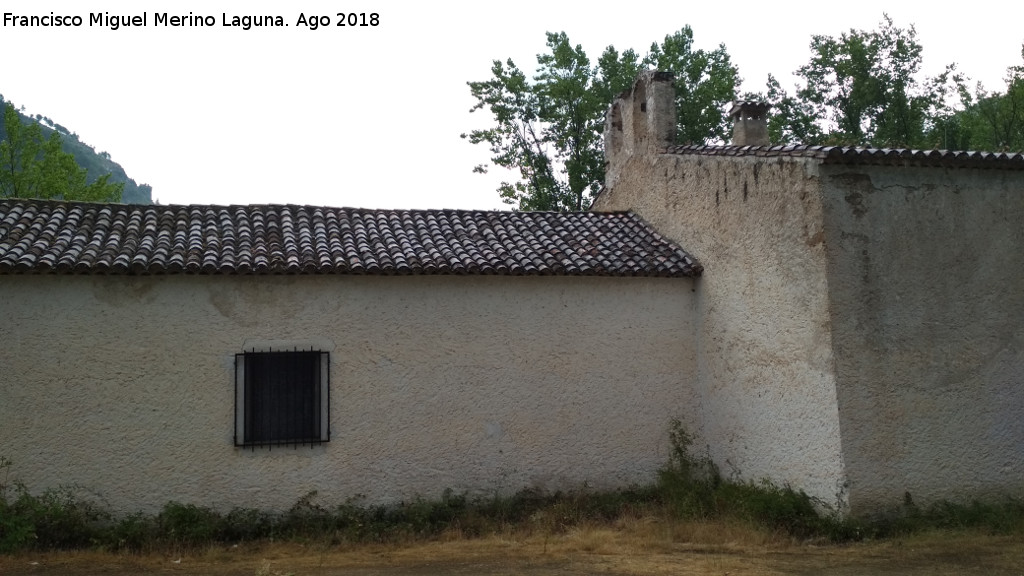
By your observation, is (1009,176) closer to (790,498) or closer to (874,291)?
(874,291)

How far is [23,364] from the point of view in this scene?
8.72 metres

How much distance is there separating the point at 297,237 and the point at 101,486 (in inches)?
150

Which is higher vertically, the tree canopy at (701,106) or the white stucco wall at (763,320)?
the tree canopy at (701,106)

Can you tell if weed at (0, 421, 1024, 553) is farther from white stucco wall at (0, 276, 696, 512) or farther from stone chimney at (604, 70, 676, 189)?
stone chimney at (604, 70, 676, 189)

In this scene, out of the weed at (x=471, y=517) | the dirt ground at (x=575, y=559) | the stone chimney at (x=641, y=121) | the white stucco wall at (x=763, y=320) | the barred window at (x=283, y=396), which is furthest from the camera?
the stone chimney at (x=641, y=121)

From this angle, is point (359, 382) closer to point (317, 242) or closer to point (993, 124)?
point (317, 242)

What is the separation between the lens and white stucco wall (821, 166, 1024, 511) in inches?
333

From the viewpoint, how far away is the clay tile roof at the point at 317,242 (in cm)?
911

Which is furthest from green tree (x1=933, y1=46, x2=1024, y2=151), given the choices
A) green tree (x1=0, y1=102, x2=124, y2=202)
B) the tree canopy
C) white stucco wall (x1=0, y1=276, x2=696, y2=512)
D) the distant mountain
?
the distant mountain

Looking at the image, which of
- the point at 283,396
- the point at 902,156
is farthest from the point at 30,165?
the point at 902,156

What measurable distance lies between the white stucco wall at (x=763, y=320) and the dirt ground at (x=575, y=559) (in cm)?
97

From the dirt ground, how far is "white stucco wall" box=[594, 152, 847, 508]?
97 cm

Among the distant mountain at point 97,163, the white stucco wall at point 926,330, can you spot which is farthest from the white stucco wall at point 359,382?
the distant mountain at point 97,163

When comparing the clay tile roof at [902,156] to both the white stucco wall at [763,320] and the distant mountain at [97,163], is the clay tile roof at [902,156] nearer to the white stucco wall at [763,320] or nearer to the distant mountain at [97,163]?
the white stucco wall at [763,320]
